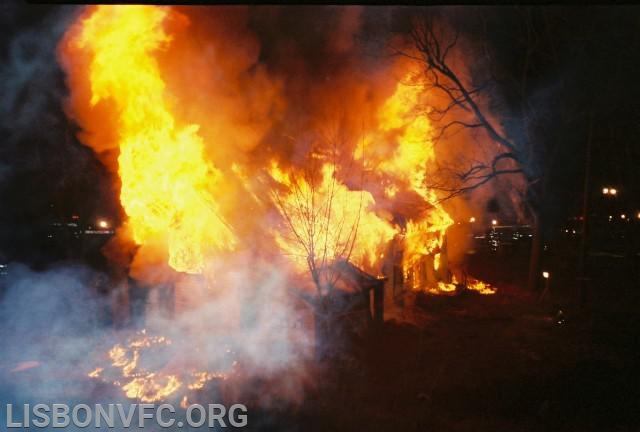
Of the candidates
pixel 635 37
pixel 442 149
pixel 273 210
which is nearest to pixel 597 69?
pixel 635 37

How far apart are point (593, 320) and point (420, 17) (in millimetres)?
12080

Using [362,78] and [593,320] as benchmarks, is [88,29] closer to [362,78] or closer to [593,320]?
[362,78]

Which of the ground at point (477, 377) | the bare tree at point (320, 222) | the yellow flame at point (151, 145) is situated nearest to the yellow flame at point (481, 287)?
the ground at point (477, 377)

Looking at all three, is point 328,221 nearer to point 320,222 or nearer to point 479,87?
point 320,222

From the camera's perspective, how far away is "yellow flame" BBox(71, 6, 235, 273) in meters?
11.4

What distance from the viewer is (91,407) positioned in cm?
814

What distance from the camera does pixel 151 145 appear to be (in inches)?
468

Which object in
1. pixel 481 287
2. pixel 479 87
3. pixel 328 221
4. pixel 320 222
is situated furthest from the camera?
pixel 481 287

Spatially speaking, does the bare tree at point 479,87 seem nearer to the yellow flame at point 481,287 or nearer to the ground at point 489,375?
the yellow flame at point 481,287

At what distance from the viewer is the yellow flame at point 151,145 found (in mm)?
11391

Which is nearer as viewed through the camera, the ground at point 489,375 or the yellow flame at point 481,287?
the ground at point 489,375

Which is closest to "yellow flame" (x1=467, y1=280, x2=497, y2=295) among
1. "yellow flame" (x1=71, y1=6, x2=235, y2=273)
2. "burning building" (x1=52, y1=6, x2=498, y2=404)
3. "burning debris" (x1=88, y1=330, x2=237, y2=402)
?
"burning building" (x1=52, y1=6, x2=498, y2=404)

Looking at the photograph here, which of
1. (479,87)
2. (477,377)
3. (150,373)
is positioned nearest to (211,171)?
(150,373)

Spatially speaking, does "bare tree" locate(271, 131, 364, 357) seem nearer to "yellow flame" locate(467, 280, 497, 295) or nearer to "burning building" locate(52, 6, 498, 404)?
"burning building" locate(52, 6, 498, 404)
